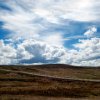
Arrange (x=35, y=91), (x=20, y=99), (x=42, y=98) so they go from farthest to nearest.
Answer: (x=35, y=91) < (x=42, y=98) < (x=20, y=99)

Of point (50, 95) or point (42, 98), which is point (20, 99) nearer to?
point (42, 98)

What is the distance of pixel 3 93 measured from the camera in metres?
61.1

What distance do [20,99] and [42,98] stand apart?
569 cm

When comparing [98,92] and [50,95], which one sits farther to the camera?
[98,92]

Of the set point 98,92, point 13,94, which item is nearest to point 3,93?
point 13,94

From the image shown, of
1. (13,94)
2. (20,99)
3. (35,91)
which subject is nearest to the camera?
(20,99)

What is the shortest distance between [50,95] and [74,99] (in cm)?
694

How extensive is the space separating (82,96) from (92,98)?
3806 mm

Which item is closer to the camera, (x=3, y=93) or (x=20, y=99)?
(x=20, y=99)

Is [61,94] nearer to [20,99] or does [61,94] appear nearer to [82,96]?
[82,96]

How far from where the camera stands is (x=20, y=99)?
2046 inches

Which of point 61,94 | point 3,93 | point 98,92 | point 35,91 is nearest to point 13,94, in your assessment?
point 3,93

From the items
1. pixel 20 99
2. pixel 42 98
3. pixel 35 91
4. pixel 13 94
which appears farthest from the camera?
pixel 35 91

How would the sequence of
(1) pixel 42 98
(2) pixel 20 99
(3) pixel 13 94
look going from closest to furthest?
1. (2) pixel 20 99
2. (1) pixel 42 98
3. (3) pixel 13 94
